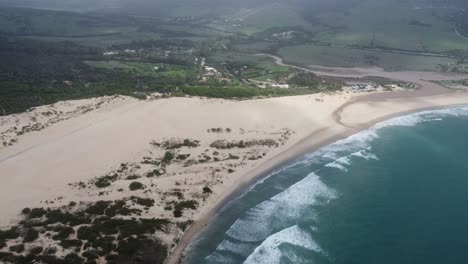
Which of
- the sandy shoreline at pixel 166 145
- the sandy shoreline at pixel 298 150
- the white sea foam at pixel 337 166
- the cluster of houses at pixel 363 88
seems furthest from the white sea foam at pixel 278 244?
the cluster of houses at pixel 363 88

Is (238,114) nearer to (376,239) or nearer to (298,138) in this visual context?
(298,138)

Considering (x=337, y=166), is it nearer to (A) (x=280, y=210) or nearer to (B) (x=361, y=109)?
(A) (x=280, y=210)

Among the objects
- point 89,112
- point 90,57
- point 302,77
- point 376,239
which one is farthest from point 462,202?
point 90,57

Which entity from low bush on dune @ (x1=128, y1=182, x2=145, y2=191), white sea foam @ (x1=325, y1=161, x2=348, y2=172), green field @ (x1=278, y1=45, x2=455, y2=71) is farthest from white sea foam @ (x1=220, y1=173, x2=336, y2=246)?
green field @ (x1=278, y1=45, x2=455, y2=71)

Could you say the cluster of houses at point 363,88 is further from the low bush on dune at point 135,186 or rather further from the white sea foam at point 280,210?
the low bush on dune at point 135,186

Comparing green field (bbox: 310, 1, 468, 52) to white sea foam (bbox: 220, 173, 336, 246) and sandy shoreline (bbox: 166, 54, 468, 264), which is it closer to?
sandy shoreline (bbox: 166, 54, 468, 264)
